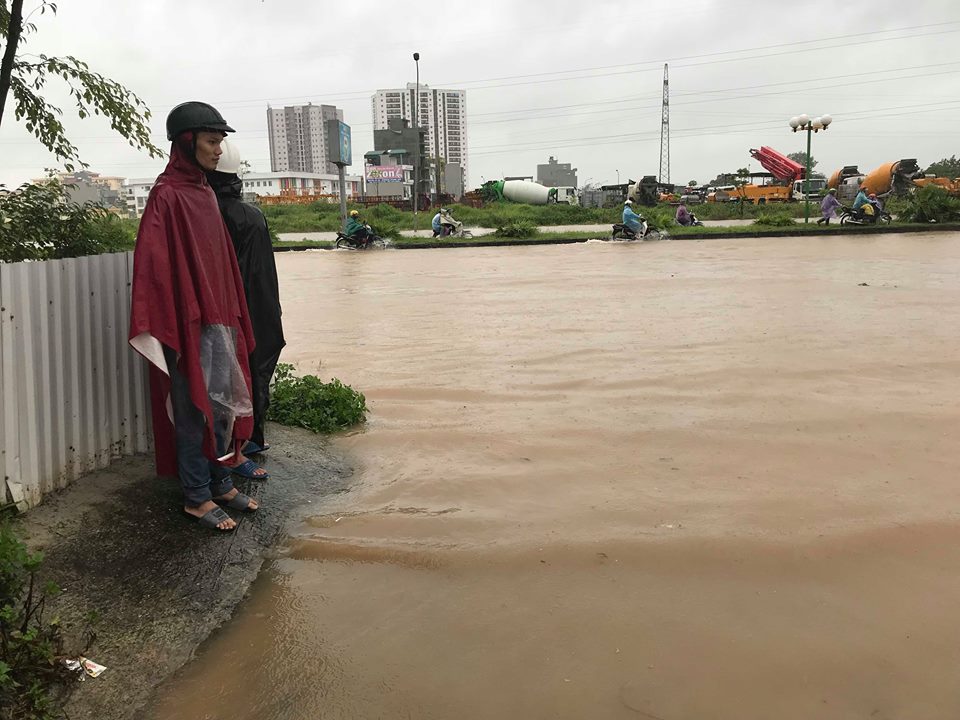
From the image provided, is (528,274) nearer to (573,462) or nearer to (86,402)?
(573,462)

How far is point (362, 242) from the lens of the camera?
2470cm

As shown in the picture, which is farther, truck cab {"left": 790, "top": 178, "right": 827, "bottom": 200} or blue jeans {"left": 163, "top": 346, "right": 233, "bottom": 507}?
truck cab {"left": 790, "top": 178, "right": 827, "bottom": 200}

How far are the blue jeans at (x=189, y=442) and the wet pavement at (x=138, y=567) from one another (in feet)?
0.50

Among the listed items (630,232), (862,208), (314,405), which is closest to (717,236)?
(630,232)

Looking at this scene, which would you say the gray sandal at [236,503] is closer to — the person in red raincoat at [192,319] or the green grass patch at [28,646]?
the person in red raincoat at [192,319]

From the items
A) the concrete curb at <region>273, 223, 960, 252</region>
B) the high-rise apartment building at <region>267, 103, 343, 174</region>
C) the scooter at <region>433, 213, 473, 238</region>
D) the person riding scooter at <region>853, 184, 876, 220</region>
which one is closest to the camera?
the concrete curb at <region>273, 223, 960, 252</region>

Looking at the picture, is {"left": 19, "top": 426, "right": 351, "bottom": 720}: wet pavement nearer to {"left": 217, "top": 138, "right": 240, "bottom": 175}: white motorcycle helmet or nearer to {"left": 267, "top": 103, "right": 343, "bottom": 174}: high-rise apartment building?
{"left": 217, "top": 138, "right": 240, "bottom": 175}: white motorcycle helmet

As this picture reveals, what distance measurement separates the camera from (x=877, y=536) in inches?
144

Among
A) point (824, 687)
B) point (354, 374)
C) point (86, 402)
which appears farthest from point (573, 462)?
point (354, 374)

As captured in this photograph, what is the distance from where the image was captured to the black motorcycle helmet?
10.7 ft

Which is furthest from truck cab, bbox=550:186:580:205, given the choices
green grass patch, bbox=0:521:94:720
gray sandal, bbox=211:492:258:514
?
green grass patch, bbox=0:521:94:720

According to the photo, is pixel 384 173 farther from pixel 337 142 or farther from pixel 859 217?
pixel 859 217

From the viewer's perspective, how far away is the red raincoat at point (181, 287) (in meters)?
3.14

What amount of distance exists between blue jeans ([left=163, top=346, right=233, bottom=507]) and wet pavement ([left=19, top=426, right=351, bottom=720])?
15 cm
